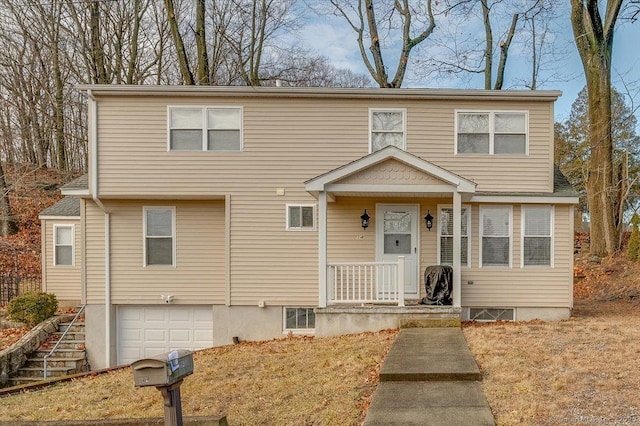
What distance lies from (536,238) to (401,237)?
2.97m

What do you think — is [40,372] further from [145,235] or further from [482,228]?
[482,228]

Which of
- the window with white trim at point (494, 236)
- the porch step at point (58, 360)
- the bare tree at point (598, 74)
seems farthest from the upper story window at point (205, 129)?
the bare tree at point (598, 74)

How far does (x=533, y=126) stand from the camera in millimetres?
10070

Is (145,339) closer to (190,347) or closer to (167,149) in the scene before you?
(190,347)

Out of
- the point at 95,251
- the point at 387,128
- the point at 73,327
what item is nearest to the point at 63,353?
the point at 73,327

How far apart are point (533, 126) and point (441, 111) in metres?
2.07

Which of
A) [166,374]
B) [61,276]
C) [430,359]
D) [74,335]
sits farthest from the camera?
[61,276]

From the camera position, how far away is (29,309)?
1105 centimetres

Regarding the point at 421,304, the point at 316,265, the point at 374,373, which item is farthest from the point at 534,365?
the point at 316,265

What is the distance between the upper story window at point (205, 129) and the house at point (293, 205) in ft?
0.10

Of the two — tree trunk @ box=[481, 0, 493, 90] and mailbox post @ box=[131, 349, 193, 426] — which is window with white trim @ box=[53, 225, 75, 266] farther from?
tree trunk @ box=[481, 0, 493, 90]

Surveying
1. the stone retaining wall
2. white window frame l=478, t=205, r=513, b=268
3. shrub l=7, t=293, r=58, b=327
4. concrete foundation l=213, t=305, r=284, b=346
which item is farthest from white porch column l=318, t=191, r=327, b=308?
shrub l=7, t=293, r=58, b=327

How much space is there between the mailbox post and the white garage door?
23.8ft

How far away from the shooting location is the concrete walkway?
429cm
